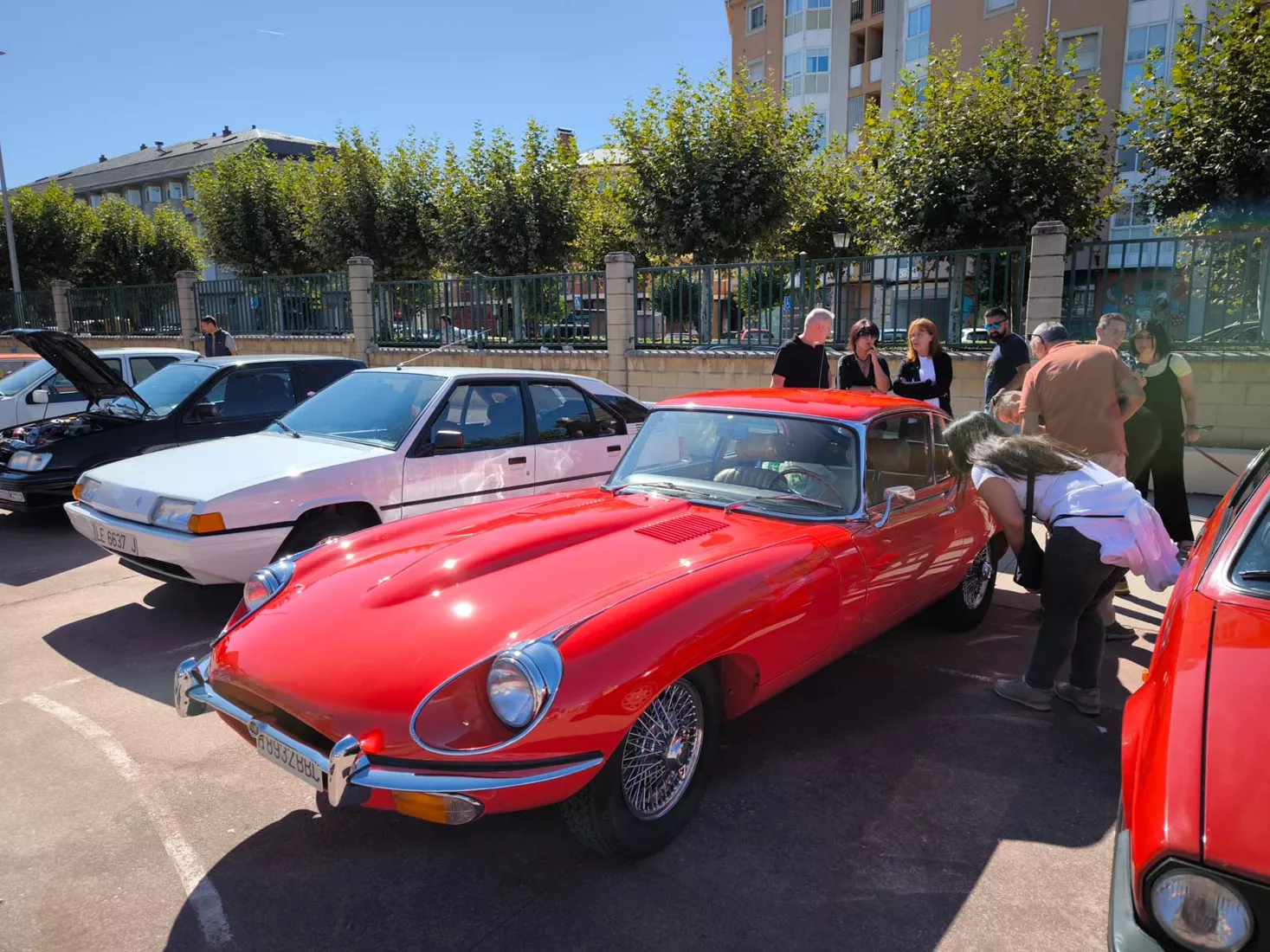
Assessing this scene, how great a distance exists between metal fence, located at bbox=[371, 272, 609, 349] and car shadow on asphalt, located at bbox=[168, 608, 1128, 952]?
10.6 meters

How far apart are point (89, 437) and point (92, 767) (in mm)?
5100

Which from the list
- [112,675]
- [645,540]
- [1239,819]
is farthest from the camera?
[112,675]

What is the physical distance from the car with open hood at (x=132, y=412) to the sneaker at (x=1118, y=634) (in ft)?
23.2

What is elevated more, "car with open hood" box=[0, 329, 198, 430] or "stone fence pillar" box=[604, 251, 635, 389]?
"stone fence pillar" box=[604, 251, 635, 389]

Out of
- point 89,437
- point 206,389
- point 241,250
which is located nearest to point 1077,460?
point 206,389

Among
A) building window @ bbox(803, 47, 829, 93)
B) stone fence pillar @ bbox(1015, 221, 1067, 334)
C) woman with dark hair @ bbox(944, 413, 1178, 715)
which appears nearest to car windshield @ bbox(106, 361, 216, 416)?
woman with dark hair @ bbox(944, 413, 1178, 715)

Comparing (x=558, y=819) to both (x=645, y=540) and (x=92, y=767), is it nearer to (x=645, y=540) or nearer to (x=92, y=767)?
(x=645, y=540)

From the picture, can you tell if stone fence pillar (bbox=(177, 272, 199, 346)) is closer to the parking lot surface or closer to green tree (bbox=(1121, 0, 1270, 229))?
the parking lot surface

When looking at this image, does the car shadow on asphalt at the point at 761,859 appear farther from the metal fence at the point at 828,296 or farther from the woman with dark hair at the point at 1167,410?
the metal fence at the point at 828,296

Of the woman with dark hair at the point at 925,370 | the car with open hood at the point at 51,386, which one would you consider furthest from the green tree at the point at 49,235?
the woman with dark hair at the point at 925,370

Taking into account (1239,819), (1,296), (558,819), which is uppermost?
(1,296)

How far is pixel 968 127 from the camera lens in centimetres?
1127

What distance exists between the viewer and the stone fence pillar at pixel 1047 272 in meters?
9.41

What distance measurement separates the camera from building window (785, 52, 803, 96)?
3825 centimetres
